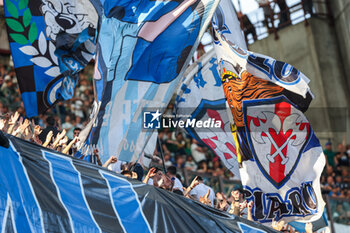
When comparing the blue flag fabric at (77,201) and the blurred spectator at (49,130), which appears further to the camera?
the blurred spectator at (49,130)

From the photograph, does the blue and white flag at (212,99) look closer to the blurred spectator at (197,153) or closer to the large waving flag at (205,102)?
the large waving flag at (205,102)

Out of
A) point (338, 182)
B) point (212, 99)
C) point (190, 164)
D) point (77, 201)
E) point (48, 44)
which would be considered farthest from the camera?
point (338, 182)

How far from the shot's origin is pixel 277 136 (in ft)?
32.9

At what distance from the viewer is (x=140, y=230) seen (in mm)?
6461

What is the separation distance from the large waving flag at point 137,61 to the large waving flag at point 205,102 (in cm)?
272

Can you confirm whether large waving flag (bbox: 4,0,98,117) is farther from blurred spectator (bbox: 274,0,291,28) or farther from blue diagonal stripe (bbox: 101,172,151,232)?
blurred spectator (bbox: 274,0,291,28)

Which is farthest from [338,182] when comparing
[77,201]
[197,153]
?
[77,201]

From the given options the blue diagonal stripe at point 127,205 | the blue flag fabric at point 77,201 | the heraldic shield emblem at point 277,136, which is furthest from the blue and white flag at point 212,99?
the blue diagonal stripe at point 127,205

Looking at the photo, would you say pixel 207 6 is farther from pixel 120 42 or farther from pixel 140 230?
pixel 140 230

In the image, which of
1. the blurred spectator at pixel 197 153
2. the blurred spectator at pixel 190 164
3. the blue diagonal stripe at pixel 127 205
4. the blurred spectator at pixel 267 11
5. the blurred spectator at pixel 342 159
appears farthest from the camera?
the blurred spectator at pixel 267 11

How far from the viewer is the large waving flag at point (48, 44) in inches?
390

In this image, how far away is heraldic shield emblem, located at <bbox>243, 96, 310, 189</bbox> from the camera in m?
9.92

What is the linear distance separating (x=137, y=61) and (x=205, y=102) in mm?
3395

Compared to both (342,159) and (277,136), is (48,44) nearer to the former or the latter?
(277,136)
